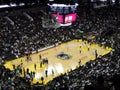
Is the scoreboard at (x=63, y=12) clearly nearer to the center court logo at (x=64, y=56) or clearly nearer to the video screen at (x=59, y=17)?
the video screen at (x=59, y=17)

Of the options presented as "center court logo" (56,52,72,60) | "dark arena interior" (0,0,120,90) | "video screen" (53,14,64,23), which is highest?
"video screen" (53,14,64,23)

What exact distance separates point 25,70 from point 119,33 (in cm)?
1596

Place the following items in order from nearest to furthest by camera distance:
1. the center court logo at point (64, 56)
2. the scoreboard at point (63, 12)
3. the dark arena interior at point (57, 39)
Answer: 1. the dark arena interior at point (57, 39)
2. the scoreboard at point (63, 12)
3. the center court logo at point (64, 56)

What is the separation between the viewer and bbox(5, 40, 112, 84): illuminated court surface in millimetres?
27983

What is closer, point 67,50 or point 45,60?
point 45,60

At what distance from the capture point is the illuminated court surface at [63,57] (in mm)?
27983

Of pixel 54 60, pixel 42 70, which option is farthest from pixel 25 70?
pixel 54 60

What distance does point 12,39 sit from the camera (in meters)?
34.7

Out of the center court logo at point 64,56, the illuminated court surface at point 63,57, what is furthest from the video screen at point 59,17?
the center court logo at point 64,56

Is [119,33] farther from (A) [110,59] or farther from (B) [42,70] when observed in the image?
(B) [42,70]

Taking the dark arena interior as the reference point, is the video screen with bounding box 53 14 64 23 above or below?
above

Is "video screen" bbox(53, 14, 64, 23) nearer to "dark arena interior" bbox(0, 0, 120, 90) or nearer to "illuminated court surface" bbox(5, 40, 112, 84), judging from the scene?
"dark arena interior" bbox(0, 0, 120, 90)

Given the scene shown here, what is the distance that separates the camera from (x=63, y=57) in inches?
1251

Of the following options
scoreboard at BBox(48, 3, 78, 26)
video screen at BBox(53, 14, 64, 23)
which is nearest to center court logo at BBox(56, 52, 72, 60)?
scoreboard at BBox(48, 3, 78, 26)
